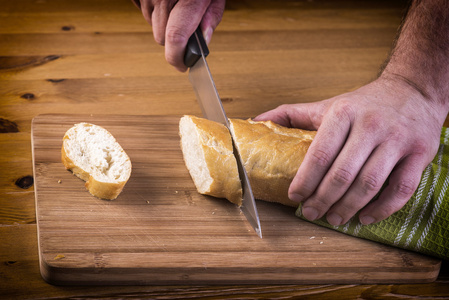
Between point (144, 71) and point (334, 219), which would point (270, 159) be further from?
point (144, 71)

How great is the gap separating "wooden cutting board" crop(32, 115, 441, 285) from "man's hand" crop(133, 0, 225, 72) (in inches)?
20.4

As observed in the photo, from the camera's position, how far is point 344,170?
1.83m

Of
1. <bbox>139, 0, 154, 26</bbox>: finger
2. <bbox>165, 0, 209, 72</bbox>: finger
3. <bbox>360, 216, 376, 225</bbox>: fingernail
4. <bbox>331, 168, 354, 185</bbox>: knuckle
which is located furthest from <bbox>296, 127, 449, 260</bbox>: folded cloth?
<bbox>139, 0, 154, 26</bbox>: finger

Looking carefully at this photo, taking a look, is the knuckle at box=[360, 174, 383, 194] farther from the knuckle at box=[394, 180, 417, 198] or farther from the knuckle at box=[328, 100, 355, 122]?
the knuckle at box=[328, 100, 355, 122]

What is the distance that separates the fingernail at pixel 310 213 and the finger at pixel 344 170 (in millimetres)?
43

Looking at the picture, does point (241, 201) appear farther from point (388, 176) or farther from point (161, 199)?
point (388, 176)

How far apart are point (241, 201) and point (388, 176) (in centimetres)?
57

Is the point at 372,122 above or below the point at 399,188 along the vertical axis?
above

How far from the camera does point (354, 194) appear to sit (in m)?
1.88

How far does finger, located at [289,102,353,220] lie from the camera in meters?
1.87

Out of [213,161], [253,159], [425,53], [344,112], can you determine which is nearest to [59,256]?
[213,161]

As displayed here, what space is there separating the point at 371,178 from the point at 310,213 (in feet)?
0.88

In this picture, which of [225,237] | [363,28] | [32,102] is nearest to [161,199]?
[225,237]

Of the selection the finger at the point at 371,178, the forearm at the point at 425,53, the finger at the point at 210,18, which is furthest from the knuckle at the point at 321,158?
the finger at the point at 210,18
